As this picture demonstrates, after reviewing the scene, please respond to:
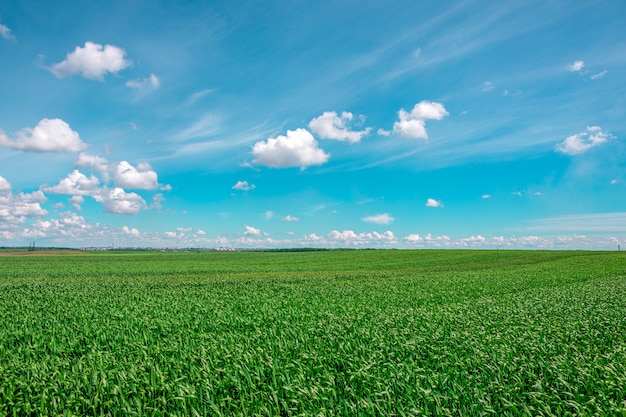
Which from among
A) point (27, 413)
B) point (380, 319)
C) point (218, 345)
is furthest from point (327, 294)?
point (27, 413)

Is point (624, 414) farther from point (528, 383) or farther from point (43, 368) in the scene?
point (43, 368)

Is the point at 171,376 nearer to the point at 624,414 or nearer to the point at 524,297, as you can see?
the point at 624,414

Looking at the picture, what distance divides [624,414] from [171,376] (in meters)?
8.25

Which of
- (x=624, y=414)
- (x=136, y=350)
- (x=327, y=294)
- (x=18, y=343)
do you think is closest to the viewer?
(x=624, y=414)

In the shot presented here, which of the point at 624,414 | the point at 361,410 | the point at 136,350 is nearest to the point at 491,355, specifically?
the point at 624,414

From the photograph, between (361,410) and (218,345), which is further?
(218,345)

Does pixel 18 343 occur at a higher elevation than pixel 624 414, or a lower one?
lower

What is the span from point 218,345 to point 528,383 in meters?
7.66

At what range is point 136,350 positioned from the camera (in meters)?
10.4

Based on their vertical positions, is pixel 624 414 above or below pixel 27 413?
above

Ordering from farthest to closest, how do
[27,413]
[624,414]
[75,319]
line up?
[75,319] < [27,413] < [624,414]

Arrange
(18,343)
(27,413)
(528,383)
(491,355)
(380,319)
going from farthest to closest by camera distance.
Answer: (380,319), (18,343), (491,355), (528,383), (27,413)

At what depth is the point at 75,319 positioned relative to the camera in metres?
14.9

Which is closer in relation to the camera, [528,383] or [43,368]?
[528,383]
